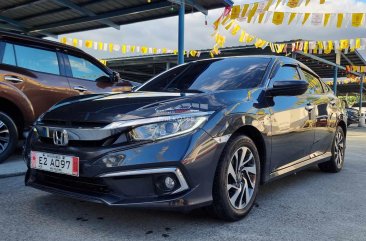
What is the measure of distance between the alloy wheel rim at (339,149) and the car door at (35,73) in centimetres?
389

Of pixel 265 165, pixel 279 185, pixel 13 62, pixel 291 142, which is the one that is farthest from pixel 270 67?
pixel 13 62

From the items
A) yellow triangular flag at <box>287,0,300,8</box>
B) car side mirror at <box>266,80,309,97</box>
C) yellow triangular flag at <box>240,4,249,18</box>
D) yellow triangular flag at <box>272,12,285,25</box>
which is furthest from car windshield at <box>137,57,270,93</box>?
yellow triangular flag at <box>272,12,285,25</box>

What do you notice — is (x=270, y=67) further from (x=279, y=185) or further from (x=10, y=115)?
(x=10, y=115)

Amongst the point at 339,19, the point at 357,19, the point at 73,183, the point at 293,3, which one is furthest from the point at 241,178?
the point at 339,19

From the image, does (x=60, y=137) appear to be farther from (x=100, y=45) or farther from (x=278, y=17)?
(x=100, y=45)

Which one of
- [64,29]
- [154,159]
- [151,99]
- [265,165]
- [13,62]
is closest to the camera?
[154,159]

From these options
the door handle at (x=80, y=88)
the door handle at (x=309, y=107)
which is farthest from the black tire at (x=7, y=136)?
the door handle at (x=309, y=107)

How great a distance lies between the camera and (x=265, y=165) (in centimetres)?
347

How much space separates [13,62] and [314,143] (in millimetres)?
3984

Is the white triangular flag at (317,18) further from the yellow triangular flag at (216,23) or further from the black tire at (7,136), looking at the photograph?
the black tire at (7,136)

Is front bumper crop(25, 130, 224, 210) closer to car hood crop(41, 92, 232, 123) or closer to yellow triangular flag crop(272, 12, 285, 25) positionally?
car hood crop(41, 92, 232, 123)

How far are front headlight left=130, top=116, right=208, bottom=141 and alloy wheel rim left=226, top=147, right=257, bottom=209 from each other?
1.67 ft

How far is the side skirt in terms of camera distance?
369 centimetres

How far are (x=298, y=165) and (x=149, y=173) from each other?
213cm
